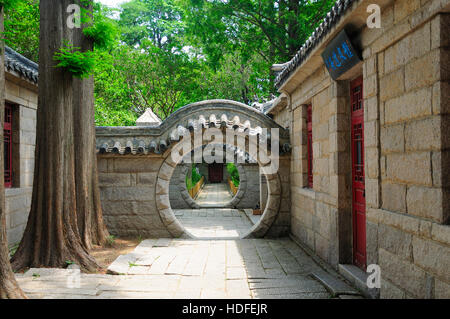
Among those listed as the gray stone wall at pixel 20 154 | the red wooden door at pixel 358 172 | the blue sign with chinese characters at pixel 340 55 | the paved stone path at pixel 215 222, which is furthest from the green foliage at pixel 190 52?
the paved stone path at pixel 215 222

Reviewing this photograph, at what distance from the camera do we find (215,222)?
1039 centimetres

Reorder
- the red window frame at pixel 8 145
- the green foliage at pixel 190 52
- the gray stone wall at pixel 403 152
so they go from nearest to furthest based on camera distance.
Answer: the gray stone wall at pixel 403 152 → the red window frame at pixel 8 145 → the green foliage at pixel 190 52

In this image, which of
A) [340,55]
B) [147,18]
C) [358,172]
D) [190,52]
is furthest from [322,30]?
[147,18]

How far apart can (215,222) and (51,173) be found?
20.1 feet

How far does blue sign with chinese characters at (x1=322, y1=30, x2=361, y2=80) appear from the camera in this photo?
4117mm

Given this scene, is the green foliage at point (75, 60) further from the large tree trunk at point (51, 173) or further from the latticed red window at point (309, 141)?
the latticed red window at point (309, 141)

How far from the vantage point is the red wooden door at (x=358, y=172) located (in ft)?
14.9

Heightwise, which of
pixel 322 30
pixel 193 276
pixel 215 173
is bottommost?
pixel 193 276

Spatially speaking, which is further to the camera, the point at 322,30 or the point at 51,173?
the point at 51,173

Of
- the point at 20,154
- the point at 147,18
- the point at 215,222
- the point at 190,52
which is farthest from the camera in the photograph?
the point at 147,18

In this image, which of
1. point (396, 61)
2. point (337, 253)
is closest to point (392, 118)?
point (396, 61)

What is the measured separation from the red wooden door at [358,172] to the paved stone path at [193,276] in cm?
66

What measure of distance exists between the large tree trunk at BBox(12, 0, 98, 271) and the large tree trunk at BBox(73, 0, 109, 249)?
70 cm

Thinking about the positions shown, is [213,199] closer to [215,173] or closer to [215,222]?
[215,222]
